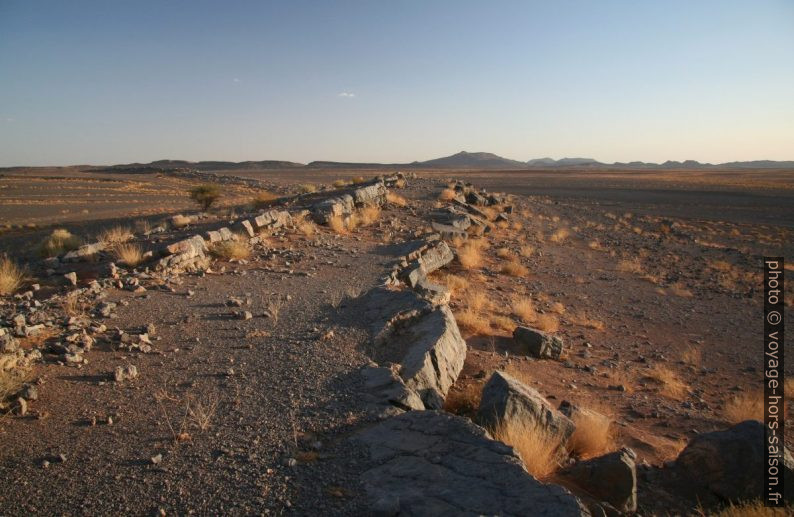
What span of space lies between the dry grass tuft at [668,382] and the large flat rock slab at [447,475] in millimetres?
5162

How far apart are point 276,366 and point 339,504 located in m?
2.50

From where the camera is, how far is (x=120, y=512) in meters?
3.21

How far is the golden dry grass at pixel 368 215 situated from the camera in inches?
663

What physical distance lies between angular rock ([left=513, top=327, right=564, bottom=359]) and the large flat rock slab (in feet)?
14.5

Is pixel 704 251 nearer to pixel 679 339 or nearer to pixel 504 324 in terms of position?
pixel 679 339

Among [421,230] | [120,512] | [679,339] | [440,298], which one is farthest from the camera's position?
[421,230]

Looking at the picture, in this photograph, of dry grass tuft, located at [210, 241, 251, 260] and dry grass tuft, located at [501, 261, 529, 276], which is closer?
dry grass tuft, located at [210, 241, 251, 260]

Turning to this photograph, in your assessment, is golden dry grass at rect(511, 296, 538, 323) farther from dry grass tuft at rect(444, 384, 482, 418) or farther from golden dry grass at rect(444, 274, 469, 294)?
dry grass tuft at rect(444, 384, 482, 418)

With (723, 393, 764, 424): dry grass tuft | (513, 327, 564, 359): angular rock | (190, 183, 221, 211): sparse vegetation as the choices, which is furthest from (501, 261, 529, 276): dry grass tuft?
(190, 183, 221, 211): sparse vegetation

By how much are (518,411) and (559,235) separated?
1894 centimetres

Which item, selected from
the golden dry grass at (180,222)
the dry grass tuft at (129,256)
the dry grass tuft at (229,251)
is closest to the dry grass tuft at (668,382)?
the dry grass tuft at (229,251)

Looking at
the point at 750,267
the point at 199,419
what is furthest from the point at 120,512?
the point at 750,267

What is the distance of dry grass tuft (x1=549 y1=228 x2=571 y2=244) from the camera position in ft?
69.6

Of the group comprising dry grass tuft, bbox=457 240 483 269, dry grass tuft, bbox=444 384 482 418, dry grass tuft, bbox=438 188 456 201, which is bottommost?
dry grass tuft, bbox=444 384 482 418
